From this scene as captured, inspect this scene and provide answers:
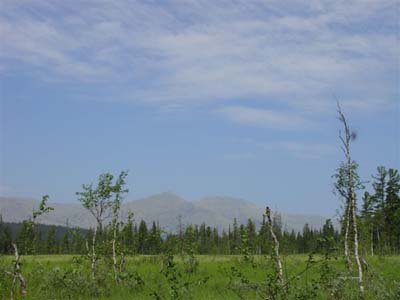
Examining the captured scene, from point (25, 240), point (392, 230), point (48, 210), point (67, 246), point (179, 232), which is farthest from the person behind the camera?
point (67, 246)

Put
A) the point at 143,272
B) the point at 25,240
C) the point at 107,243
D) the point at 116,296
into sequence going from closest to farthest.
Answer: the point at 25,240, the point at 116,296, the point at 107,243, the point at 143,272

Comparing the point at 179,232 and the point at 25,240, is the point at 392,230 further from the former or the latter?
the point at 25,240

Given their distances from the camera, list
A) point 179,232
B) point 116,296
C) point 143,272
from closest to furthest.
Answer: point 116,296
point 143,272
point 179,232

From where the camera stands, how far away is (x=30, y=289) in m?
17.4

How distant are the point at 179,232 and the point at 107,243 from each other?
799 cm

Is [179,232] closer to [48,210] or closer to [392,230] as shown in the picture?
[48,210]

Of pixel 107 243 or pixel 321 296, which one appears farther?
pixel 107 243

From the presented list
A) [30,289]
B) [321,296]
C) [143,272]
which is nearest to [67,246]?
[143,272]

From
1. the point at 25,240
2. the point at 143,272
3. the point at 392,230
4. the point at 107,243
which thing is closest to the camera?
the point at 25,240

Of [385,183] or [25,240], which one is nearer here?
[25,240]

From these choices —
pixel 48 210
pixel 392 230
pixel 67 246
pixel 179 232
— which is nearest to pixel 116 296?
pixel 48 210

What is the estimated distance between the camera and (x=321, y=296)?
50.7 feet

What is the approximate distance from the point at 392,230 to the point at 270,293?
2090 inches

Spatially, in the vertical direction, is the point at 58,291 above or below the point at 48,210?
below
